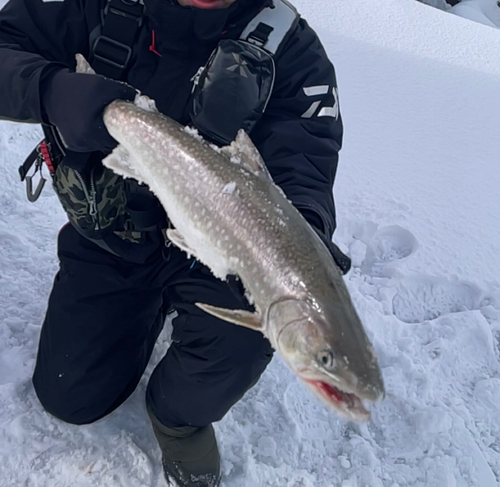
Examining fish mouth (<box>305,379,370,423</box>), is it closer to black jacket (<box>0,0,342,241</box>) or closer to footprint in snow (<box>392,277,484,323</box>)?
black jacket (<box>0,0,342,241</box>)

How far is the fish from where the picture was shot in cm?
112

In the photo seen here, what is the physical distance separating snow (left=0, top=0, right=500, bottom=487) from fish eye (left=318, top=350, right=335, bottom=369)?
3.83ft

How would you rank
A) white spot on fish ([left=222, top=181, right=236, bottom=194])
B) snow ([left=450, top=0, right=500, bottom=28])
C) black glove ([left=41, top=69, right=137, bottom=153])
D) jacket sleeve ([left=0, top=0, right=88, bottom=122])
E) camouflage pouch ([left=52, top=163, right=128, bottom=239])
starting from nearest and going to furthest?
white spot on fish ([left=222, top=181, right=236, bottom=194]) < black glove ([left=41, top=69, right=137, bottom=153]) < jacket sleeve ([left=0, top=0, right=88, bottom=122]) < camouflage pouch ([left=52, top=163, right=128, bottom=239]) < snow ([left=450, top=0, right=500, bottom=28])

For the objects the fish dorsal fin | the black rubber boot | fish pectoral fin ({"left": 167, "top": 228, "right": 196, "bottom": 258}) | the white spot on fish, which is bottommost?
the black rubber boot

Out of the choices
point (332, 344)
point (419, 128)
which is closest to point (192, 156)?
point (332, 344)

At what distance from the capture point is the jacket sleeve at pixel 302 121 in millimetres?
1886

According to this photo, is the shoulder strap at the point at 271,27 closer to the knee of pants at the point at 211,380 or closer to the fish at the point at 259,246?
the fish at the point at 259,246

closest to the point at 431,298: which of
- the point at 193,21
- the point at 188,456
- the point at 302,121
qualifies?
the point at 302,121

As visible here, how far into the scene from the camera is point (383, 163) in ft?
12.7

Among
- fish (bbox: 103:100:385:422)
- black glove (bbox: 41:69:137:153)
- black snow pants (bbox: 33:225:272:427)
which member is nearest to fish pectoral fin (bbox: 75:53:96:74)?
black glove (bbox: 41:69:137:153)

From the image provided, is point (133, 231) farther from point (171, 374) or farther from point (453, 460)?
point (453, 460)

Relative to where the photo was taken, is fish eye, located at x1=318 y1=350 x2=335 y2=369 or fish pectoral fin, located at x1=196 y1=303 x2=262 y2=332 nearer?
fish eye, located at x1=318 y1=350 x2=335 y2=369

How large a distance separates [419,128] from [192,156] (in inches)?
133

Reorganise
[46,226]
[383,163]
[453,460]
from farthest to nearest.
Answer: [383,163] < [46,226] < [453,460]
